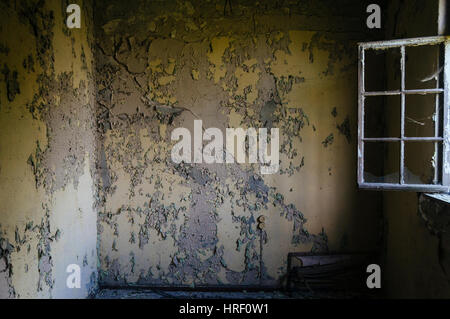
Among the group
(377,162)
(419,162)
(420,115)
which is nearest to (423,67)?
(420,115)

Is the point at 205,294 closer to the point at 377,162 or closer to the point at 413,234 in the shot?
the point at 413,234

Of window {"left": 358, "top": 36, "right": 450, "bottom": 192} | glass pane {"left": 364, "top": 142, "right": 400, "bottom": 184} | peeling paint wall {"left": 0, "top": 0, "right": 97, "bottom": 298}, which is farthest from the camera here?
glass pane {"left": 364, "top": 142, "right": 400, "bottom": 184}

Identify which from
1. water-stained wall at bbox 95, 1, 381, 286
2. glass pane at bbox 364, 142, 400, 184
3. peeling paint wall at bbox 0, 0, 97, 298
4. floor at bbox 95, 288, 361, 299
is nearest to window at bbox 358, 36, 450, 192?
glass pane at bbox 364, 142, 400, 184

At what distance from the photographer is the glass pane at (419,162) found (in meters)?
1.57

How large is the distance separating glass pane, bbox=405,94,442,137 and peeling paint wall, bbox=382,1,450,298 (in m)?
0.02

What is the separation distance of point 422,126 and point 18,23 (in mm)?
2342

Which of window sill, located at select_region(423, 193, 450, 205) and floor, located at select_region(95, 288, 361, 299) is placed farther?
floor, located at select_region(95, 288, 361, 299)

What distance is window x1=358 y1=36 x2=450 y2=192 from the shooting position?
149 centimetres

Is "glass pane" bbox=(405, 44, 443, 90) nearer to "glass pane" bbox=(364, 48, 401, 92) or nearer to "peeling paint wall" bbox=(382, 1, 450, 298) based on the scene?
"peeling paint wall" bbox=(382, 1, 450, 298)

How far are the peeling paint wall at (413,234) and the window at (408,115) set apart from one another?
3cm

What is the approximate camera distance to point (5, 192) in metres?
1.22
